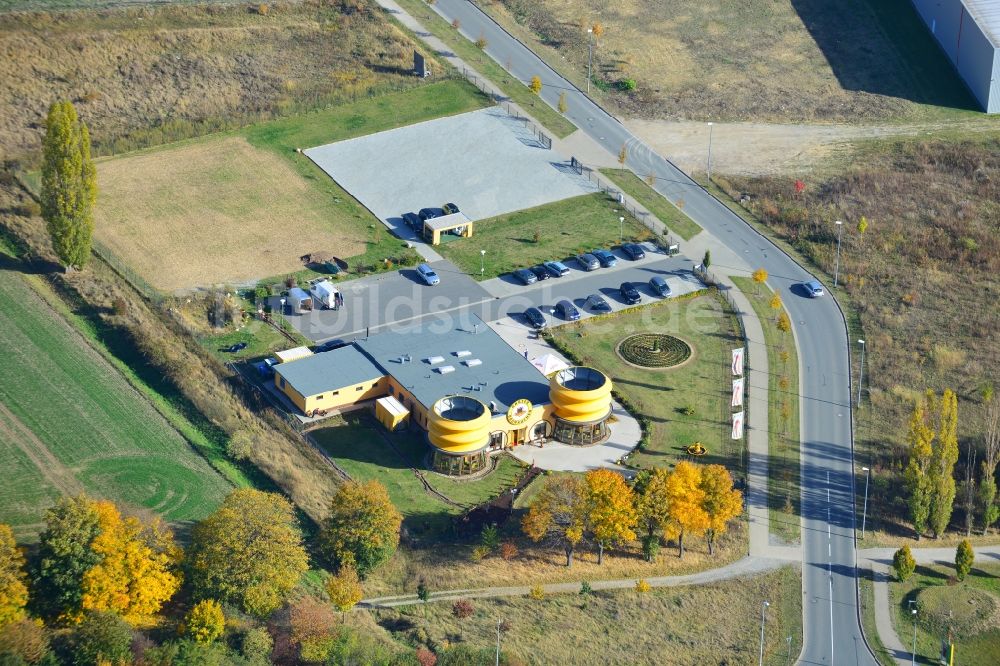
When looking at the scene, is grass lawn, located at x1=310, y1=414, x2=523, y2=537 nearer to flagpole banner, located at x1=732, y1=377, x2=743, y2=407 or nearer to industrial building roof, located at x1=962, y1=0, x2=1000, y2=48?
flagpole banner, located at x1=732, y1=377, x2=743, y2=407

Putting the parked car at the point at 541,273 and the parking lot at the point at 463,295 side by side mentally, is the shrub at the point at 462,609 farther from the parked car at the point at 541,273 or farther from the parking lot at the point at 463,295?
the parked car at the point at 541,273

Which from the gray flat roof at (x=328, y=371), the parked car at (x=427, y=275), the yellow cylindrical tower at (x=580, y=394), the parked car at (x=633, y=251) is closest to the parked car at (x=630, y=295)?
the parked car at (x=633, y=251)

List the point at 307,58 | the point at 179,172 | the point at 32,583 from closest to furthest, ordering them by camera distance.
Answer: the point at 32,583 < the point at 179,172 < the point at 307,58

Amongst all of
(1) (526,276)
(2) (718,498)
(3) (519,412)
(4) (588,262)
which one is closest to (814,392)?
(2) (718,498)

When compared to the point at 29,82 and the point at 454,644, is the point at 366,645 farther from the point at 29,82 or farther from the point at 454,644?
the point at 29,82

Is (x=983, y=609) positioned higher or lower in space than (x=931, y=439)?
lower

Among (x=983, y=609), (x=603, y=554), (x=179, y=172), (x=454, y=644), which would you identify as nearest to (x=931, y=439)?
(x=983, y=609)
